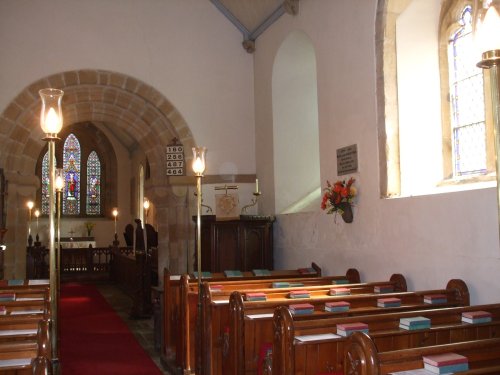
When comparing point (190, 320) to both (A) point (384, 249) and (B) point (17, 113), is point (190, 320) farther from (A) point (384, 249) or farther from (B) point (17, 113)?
(B) point (17, 113)

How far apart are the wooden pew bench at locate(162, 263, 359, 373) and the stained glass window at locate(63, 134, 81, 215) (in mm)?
13314

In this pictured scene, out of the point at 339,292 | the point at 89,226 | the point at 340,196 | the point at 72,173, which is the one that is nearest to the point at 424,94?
the point at 340,196

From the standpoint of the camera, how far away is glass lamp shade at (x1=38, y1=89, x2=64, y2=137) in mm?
3557

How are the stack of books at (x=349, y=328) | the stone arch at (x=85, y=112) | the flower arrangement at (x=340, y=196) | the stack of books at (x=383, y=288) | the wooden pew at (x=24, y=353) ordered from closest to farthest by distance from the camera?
the wooden pew at (x=24, y=353) → the stack of books at (x=349, y=328) → the stack of books at (x=383, y=288) → the flower arrangement at (x=340, y=196) → the stone arch at (x=85, y=112)

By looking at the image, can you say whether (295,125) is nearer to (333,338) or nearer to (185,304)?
(185,304)

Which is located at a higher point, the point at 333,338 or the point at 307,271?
the point at 307,271

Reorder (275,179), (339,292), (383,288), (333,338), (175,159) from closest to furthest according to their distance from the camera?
(333,338), (339,292), (383,288), (275,179), (175,159)

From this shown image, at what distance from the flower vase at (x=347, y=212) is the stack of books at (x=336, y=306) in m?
2.17

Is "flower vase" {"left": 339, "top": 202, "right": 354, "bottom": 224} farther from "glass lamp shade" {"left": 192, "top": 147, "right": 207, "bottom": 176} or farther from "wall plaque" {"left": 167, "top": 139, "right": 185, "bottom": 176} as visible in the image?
"wall plaque" {"left": 167, "top": 139, "right": 185, "bottom": 176}

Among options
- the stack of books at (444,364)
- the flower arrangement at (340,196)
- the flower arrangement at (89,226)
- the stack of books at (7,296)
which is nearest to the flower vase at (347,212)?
the flower arrangement at (340,196)

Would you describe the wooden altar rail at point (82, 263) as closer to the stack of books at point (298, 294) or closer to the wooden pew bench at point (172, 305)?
the wooden pew bench at point (172, 305)

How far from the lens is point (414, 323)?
3.30 meters

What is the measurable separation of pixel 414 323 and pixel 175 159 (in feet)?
21.1

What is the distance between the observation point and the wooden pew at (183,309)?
17.7ft
